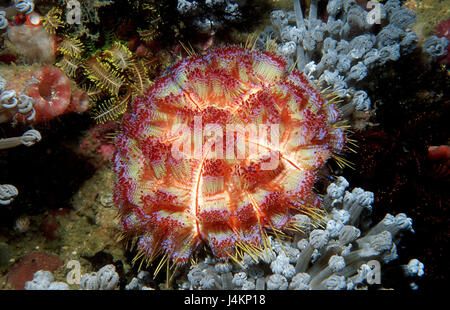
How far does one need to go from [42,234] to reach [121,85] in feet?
6.65

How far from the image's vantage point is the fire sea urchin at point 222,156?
2838 millimetres

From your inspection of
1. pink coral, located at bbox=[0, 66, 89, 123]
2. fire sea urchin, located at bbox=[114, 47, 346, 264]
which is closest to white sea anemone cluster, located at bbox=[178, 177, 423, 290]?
fire sea urchin, located at bbox=[114, 47, 346, 264]

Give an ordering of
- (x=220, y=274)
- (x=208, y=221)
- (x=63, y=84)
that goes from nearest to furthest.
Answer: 1. (x=208, y=221)
2. (x=220, y=274)
3. (x=63, y=84)

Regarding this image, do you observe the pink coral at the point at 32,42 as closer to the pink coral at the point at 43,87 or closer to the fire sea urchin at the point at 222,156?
the pink coral at the point at 43,87

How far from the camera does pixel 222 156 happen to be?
2.82 metres

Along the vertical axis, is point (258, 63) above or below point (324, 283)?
above

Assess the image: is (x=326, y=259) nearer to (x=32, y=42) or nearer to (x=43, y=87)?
(x=43, y=87)

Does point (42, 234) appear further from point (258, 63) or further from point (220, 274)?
point (258, 63)

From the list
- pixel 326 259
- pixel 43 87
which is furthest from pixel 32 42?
pixel 326 259

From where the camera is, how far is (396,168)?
3373 mm

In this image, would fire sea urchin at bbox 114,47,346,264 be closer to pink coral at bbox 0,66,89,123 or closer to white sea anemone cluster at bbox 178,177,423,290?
white sea anemone cluster at bbox 178,177,423,290

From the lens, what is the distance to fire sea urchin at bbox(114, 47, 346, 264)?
2.84 meters
